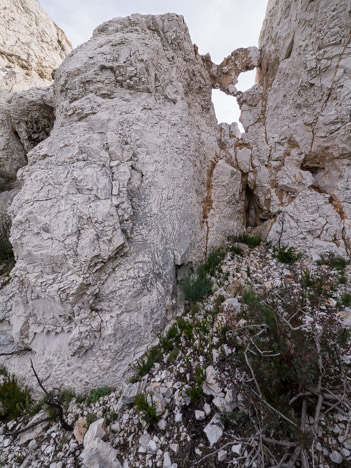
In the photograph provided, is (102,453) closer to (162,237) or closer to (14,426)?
(14,426)

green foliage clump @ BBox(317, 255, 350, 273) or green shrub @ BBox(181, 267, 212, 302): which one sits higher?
green shrub @ BBox(181, 267, 212, 302)

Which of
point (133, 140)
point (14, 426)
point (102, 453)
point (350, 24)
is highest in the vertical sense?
point (350, 24)

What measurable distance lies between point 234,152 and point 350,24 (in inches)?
133

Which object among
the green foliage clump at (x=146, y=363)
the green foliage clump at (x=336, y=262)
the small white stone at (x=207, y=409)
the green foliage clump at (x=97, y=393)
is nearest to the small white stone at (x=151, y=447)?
the small white stone at (x=207, y=409)

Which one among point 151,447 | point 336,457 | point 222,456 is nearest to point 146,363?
point 151,447

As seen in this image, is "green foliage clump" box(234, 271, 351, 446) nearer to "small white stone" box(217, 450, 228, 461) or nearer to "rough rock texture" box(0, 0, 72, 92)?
"small white stone" box(217, 450, 228, 461)

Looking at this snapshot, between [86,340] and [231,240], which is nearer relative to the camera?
[86,340]

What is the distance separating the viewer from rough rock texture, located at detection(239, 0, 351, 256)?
437 cm

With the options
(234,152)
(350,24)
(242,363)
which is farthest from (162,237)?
(350,24)

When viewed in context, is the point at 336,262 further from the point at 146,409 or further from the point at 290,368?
the point at 146,409

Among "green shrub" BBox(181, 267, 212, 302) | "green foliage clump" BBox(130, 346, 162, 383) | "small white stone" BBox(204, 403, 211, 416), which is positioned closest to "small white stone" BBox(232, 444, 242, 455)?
"small white stone" BBox(204, 403, 211, 416)

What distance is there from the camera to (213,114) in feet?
20.5

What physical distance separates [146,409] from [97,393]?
0.95 m

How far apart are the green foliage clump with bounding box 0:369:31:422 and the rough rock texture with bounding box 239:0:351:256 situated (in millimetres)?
5729
